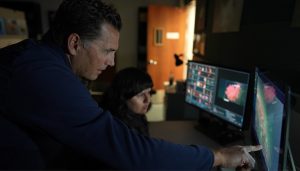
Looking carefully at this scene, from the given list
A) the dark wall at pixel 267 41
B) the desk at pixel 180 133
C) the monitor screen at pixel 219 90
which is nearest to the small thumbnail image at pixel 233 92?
the monitor screen at pixel 219 90

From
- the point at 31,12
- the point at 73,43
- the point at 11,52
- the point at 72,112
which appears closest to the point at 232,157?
the point at 72,112

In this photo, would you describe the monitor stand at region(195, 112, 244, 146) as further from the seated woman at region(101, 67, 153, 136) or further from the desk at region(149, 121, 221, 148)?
the seated woman at region(101, 67, 153, 136)

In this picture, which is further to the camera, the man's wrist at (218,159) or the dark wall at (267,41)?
the dark wall at (267,41)

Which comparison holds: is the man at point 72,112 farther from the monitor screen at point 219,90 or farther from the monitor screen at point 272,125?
the monitor screen at point 219,90

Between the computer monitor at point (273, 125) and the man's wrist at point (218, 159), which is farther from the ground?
the computer monitor at point (273, 125)

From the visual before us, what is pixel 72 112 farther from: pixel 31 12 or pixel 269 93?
pixel 31 12

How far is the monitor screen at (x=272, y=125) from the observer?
551 mm

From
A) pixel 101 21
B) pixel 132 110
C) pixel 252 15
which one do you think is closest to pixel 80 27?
pixel 101 21

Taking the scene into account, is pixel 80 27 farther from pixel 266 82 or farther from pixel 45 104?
pixel 266 82

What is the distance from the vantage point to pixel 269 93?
0.76 metres

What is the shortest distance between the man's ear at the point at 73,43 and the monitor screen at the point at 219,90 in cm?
81

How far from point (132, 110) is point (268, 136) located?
32.4 inches

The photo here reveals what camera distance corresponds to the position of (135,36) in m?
4.66

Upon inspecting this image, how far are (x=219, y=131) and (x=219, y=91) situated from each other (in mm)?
273
